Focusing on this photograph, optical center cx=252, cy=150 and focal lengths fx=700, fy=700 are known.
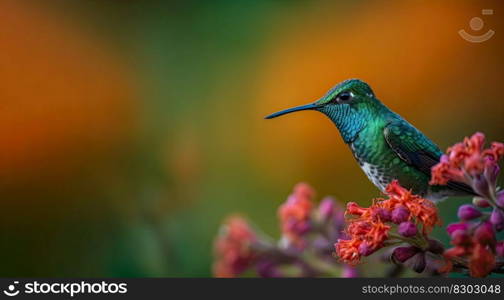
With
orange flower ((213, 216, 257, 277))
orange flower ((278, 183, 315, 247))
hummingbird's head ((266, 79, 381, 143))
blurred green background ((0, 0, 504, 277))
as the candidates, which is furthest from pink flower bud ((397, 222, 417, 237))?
blurred green background ((0, 0, 504, 277))

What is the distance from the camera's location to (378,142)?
1577 millimetres

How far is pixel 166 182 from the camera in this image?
131 inches

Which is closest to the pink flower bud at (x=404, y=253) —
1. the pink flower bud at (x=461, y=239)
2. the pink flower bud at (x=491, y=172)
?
the pink flower bud at (x=461, y=239)

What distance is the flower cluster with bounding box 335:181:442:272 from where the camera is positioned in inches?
56.9

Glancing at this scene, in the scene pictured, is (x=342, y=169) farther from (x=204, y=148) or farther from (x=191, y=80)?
(x=191, y=80)

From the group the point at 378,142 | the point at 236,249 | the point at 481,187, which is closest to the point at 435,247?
the point at 481,187

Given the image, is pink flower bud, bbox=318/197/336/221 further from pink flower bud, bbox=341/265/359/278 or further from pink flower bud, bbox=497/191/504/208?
pink flower bud, bbox=497/191/504/208

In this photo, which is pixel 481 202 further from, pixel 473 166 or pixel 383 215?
pixel 383 215

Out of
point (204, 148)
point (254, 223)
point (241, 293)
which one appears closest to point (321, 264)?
point (241, 293)

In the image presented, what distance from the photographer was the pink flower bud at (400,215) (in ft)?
4.82

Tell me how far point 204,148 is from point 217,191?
0.93ft

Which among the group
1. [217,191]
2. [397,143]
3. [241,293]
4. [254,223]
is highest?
[217,191]

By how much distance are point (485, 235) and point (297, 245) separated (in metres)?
0.90

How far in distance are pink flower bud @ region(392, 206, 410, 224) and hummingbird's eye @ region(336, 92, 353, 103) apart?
276 millimetres
